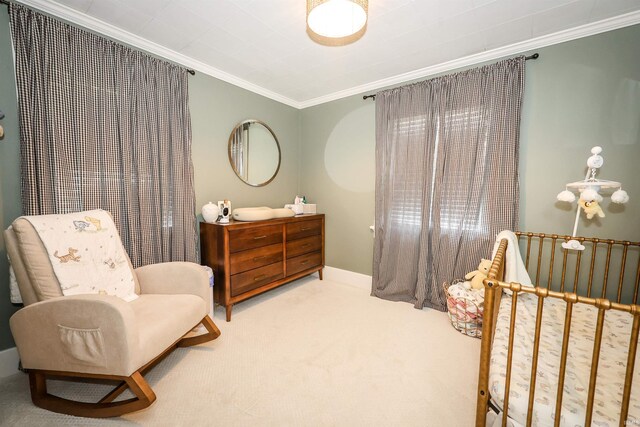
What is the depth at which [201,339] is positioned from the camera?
1.93m

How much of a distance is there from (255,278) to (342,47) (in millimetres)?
2237

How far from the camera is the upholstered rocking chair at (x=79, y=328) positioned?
1.25 metres

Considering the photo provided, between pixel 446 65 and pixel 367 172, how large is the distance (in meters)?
1.29

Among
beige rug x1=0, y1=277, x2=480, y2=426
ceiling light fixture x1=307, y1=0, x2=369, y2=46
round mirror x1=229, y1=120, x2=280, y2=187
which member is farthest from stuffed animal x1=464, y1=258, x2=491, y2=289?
round mirror x1=229, y1=120, x2=280, y2=187

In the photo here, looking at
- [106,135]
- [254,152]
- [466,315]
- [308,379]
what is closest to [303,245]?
[254,152]

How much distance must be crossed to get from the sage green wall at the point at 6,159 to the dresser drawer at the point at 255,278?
1.42 m

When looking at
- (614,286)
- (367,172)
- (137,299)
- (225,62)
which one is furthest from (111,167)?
(614,286)

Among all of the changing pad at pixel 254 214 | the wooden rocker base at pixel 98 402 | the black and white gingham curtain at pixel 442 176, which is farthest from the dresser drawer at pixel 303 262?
the wooden rocker base at pixel 98 402

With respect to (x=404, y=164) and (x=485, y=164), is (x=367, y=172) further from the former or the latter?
(x=485, y=164)

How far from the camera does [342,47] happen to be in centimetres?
221

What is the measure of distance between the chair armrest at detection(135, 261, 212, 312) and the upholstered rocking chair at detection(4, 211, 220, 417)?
7.7 inches

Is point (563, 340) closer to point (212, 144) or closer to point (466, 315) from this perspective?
point (466, 315)

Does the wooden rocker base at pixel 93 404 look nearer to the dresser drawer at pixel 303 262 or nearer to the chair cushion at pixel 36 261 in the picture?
the chair cushion at pixel 36 261

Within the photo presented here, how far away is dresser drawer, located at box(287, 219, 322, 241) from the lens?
290cm
